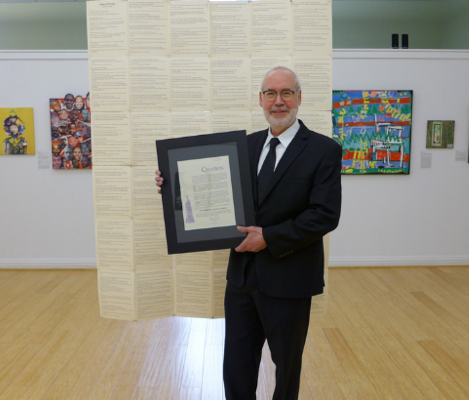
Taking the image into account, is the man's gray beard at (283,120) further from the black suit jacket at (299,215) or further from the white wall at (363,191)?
the white wall at (363,191)

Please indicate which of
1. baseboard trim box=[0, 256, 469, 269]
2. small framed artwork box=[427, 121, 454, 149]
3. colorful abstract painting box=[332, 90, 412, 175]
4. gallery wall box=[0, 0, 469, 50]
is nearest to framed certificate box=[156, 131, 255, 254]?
colorful abstract painting box=[332, 90, 412, 175]

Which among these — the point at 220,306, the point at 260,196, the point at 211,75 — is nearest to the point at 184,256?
the point at 220,306

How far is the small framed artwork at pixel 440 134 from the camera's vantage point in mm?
4977

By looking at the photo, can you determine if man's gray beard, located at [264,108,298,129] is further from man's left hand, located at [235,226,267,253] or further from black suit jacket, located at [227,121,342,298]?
man's left hand, located at [235,226,267,253]

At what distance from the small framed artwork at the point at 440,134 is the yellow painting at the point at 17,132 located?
4.49 m

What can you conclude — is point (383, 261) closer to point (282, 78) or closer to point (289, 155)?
point (289, 155)

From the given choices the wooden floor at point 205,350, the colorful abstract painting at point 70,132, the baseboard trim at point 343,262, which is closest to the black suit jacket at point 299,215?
the wooden floor at point 205,350

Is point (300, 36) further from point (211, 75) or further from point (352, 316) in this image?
point (352, 316)

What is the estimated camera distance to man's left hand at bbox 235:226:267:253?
1844 millimetres

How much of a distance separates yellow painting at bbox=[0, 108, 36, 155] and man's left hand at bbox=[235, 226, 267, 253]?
12.7ft

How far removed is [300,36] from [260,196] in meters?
1.06

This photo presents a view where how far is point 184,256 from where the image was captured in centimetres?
257

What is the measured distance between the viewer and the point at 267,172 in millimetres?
1898

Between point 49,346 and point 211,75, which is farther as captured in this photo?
point 49,346
